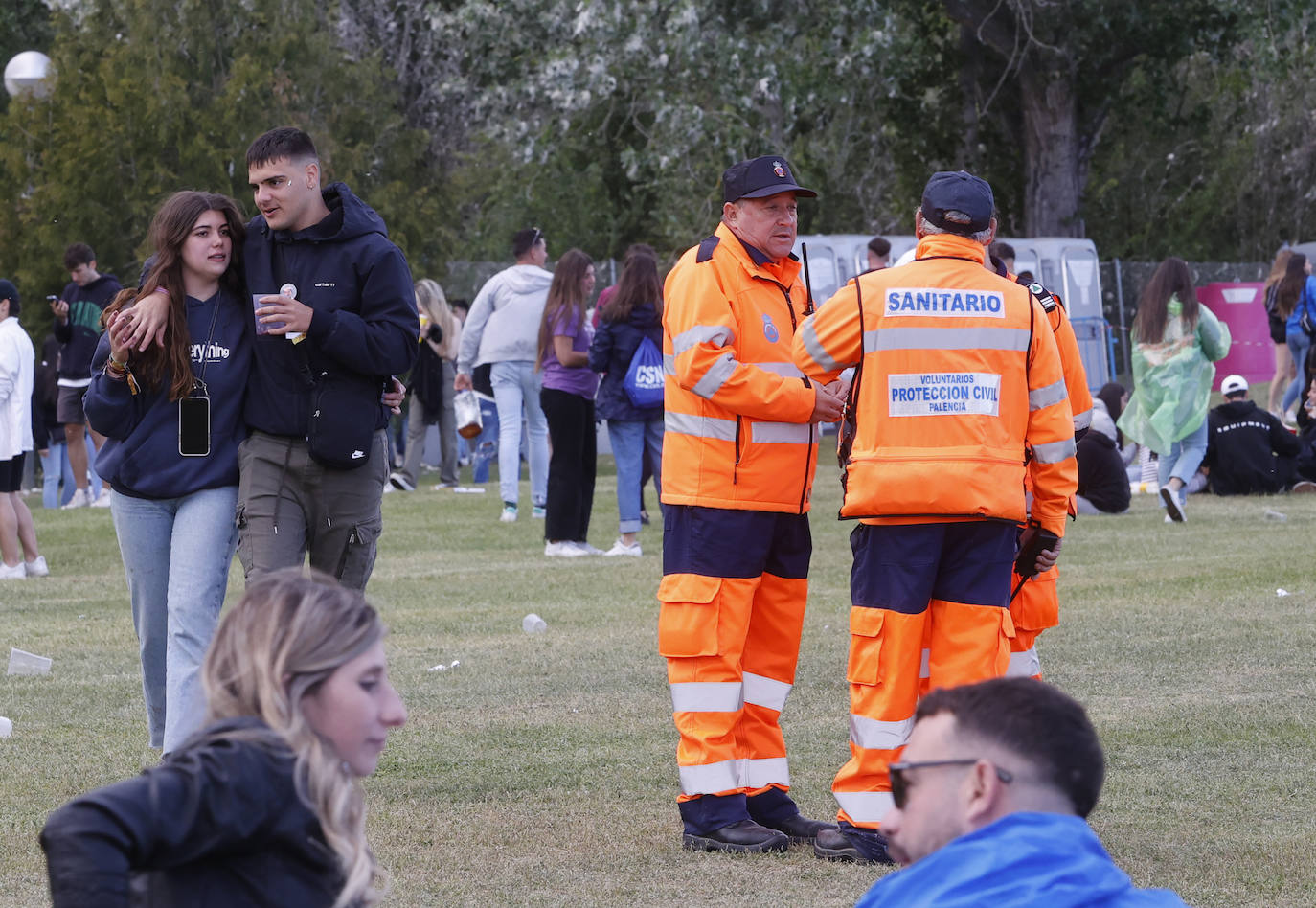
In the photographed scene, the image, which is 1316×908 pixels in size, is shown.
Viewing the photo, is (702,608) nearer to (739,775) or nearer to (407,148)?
(739,775)

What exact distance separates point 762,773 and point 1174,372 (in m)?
10.2

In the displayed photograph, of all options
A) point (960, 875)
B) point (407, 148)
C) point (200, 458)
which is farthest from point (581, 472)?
point (407, 148)

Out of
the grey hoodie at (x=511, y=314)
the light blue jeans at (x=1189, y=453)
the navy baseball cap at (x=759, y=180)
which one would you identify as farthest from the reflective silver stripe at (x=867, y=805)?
the light blue jeans at (x=1189, y=453)

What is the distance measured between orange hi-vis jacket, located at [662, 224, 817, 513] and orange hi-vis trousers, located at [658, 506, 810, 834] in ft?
0.33

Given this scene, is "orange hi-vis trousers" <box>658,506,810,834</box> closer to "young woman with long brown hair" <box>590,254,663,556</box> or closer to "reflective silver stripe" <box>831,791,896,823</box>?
"reflective silver stripe" <box>831,791,896,823</box>

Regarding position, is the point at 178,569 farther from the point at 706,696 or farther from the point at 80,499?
the point at 80,499

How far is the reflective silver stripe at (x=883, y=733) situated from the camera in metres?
5.29

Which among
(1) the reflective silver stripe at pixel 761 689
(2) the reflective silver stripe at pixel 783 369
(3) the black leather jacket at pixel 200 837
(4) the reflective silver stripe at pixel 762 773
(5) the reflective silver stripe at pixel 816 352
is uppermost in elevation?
(5) the reflective silver stripe at pixel 816 352

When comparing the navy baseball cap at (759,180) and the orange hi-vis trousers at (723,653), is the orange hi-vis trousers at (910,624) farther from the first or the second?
the navy baseball cap at (759,180)

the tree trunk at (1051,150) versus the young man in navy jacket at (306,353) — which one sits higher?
the tree trunk at (1051,150)

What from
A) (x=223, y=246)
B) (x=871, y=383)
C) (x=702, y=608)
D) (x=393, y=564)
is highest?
(x=223, y=246)

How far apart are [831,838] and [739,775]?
1.29 ft

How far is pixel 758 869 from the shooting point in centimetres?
539

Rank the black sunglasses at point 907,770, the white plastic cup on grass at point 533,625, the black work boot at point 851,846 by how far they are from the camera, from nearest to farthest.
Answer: the black sunglasses at point 907,770
the black work boot at point 851,846
the white plastic cup on grass at point 533,625
